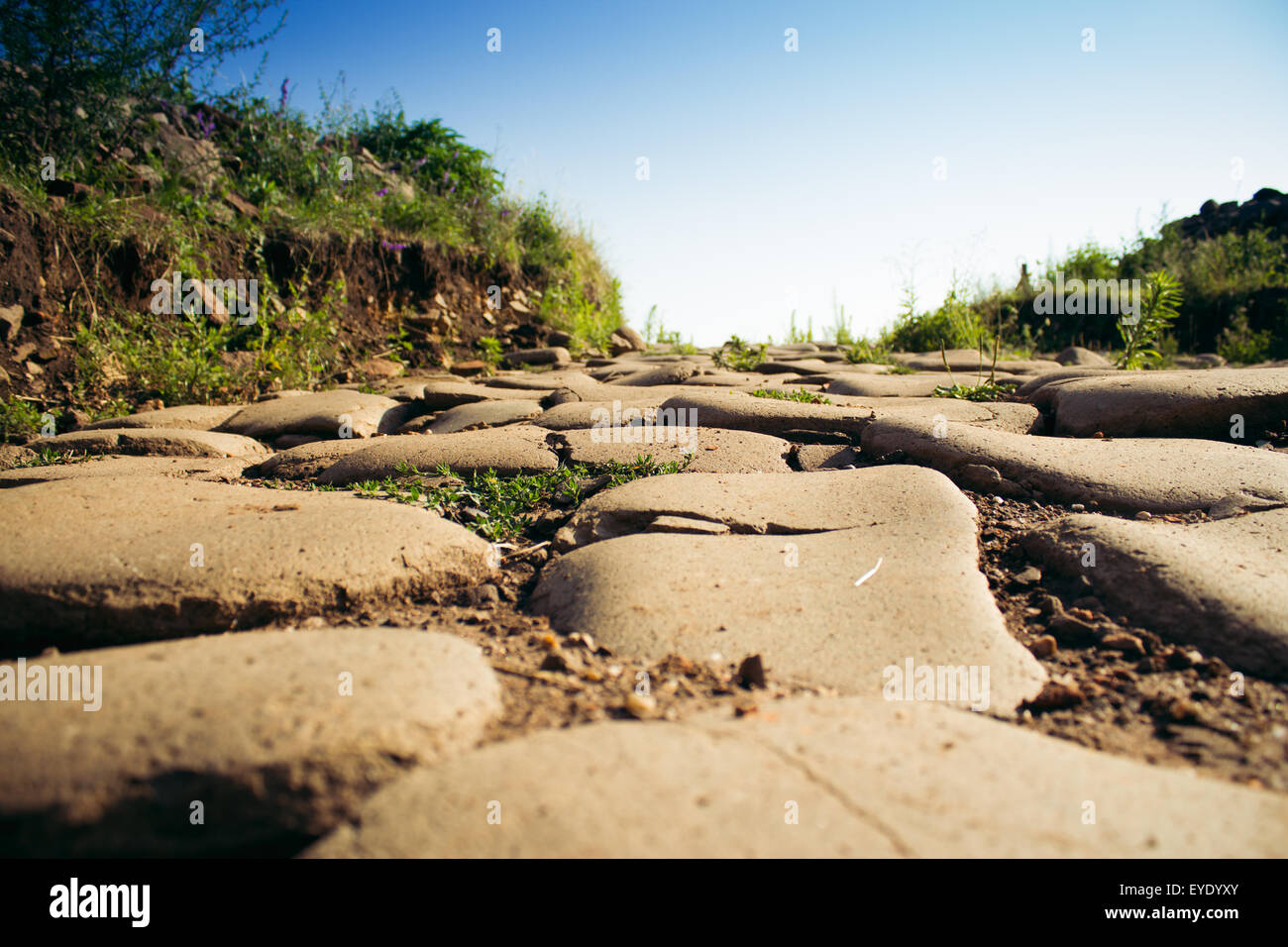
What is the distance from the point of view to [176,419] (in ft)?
11.0

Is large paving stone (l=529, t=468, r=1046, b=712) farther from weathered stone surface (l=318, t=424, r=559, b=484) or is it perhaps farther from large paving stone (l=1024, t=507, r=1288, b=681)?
weathered stone surface (l=318, t=424, r=559, b=484)

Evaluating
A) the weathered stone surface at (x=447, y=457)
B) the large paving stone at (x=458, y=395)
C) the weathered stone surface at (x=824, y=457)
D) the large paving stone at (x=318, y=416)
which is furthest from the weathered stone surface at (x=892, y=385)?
the large paving stone at (x=318, y=416)

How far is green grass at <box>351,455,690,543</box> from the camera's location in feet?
7.11

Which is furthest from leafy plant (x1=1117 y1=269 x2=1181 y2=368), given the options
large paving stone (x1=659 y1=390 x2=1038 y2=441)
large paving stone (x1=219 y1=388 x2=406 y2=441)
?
large paving stone (x1=219 y1=388 x2=406 y2=441)

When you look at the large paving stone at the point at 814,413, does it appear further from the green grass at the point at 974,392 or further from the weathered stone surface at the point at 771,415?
the green grass at the point at 974,392

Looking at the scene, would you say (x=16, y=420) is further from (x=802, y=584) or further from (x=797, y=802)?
(x=797, y=802)

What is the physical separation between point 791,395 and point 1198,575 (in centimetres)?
217

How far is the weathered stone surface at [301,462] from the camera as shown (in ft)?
8.86

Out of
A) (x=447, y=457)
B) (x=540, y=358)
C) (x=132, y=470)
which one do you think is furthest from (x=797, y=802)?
(x=540, y=358)

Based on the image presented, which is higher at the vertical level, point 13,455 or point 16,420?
point 16,420

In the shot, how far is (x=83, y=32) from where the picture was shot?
4223 millimetres

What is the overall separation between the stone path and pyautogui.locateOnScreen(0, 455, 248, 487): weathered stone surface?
0.06 feet

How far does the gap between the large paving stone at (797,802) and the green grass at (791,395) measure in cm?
243
